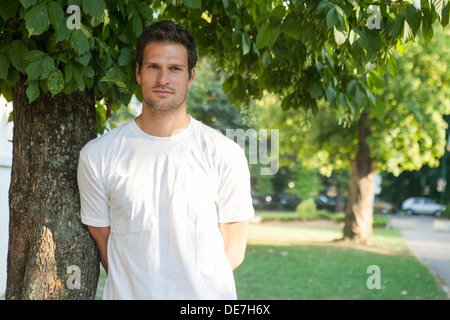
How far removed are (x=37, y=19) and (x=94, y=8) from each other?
0.91 ft

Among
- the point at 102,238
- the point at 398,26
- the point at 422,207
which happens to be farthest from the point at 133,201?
the point at 422,207

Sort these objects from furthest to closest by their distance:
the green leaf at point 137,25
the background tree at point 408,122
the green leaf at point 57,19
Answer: the background tree at point 408,122
the green leaf at point 137,25
the green leaf at point 57,19

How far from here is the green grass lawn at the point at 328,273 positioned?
9391 mm

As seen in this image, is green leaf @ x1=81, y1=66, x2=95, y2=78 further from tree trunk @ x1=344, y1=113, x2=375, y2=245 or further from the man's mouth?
tree trunk @ x1=344, y1=113, x2=375, y2=245

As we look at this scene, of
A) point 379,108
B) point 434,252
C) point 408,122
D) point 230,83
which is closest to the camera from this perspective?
point 379,108

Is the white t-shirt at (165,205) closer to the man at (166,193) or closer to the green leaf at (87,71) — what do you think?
the man at (166,193)

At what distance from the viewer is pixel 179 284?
2.60 metres

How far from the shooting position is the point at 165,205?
2.62 metres

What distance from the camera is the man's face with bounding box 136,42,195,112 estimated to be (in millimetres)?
2701

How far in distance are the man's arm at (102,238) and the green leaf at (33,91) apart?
0.74 metres

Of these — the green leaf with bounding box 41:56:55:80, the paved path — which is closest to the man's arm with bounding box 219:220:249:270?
the green leaf with bounding box 41:56:55:80

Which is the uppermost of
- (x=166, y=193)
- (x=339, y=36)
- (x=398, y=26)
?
(x=398, y=26)

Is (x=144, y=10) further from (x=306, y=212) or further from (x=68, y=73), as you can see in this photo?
(x=306, y=212)

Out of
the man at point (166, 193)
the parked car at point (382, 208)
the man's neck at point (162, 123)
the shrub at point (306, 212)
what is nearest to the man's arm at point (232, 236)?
the man at point (166, 193)
